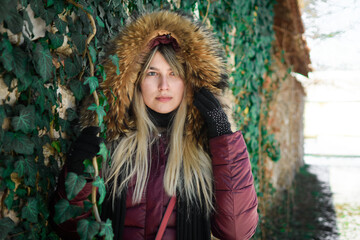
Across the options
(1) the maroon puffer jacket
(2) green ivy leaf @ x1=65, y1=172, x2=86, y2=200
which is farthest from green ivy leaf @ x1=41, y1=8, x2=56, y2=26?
(1) the maroon puffer jacket

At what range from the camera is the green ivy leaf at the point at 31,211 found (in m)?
1.12

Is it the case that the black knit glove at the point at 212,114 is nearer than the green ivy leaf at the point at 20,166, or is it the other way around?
the green ivy leaf at the point at 20,166

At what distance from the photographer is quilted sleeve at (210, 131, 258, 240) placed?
62.3 inches

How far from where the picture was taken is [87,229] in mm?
1105

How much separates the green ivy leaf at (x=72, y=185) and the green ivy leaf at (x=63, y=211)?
0.27ft

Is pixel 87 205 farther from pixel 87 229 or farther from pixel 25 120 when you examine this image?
pixel 25 120

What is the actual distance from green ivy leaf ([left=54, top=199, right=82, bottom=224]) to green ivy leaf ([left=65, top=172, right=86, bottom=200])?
81mm

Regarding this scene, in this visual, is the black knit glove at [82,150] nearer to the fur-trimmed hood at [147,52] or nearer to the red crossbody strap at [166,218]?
the fur-trimmed hood at [147,52]

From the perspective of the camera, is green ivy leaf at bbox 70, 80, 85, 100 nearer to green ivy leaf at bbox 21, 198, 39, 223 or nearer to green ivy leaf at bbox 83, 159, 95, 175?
green ivy leaf at bbox 83, 159, 95, 175

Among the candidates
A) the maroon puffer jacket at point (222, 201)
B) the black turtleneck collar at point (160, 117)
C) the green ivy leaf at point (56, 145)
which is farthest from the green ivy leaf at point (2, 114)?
the black turtleneck collar at point (160, 117)

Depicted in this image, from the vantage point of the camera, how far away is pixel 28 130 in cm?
106

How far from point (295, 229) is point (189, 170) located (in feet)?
13.8

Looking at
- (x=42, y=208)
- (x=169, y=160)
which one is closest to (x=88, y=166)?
(x=42, y=208)

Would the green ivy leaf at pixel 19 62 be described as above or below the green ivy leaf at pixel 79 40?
below
